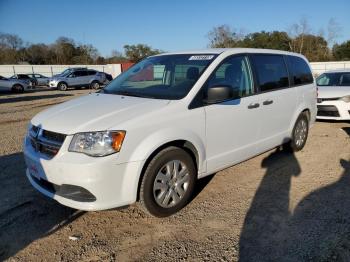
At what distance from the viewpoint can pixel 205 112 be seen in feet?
13.0

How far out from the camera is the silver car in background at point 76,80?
92.5ft

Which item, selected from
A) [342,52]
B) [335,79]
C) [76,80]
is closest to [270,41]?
[342,52]

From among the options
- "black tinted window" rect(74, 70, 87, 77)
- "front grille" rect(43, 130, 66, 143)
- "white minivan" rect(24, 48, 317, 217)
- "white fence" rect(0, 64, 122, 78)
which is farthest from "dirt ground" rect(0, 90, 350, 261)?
"white fence" rect(0, 64, 122, 78)

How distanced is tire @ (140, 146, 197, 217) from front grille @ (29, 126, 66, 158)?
923 mm

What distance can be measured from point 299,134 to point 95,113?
399 centimetres

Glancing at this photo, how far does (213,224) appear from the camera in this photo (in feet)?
12.0

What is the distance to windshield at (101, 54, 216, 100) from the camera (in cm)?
407

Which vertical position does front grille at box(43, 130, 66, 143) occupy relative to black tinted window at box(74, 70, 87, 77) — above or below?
below

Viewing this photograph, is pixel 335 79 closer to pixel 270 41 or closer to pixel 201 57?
pixel 201 57

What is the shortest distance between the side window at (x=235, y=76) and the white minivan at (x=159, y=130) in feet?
0.05

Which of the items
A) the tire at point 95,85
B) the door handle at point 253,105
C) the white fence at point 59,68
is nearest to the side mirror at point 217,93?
the door handle at point 253,105

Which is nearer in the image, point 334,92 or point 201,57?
point 201,57

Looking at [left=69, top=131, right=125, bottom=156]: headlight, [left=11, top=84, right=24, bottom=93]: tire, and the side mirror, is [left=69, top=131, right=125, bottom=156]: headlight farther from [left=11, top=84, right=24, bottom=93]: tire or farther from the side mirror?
[left=11, top=84, right=24, bottom=93]: tire

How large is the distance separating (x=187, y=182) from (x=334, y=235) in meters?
1.61
